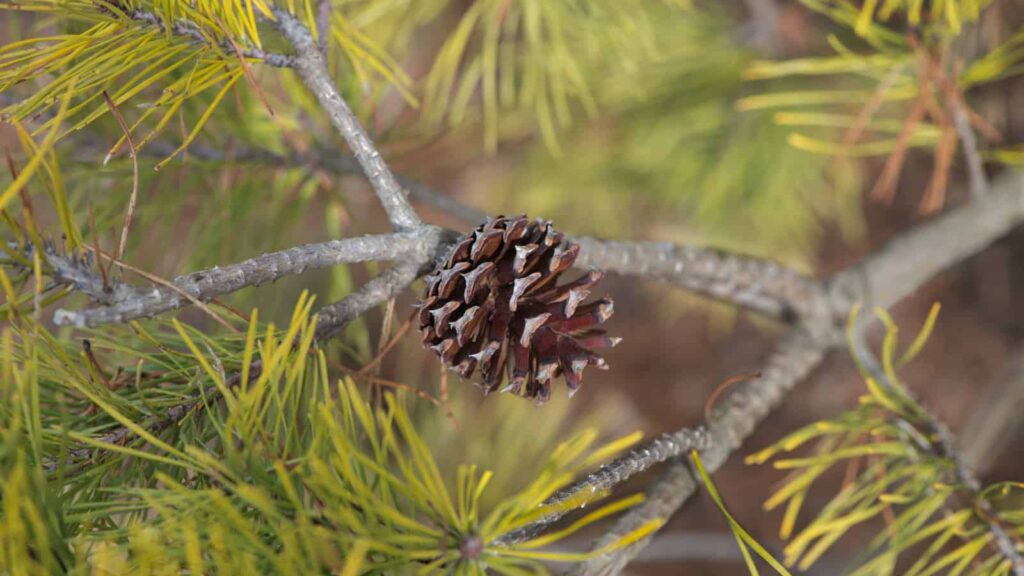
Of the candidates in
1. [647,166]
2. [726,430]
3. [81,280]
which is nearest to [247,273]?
[81,280]

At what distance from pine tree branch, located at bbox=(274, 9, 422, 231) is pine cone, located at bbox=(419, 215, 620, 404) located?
3cm

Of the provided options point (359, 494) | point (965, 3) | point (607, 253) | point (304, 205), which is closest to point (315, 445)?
point (359, 494)

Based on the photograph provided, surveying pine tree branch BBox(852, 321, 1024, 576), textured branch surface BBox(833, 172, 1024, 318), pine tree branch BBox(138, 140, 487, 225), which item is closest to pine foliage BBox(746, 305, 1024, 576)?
pine tree branch BBox(852, 321, 1024, 576)

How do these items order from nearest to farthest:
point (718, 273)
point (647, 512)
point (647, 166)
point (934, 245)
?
point (647, 512)
point (718, 273)
point (934, 245)
point (647, 166)

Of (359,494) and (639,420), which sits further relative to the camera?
(639,420)

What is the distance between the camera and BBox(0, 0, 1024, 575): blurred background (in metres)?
0.54

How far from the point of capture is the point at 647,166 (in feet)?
3.02

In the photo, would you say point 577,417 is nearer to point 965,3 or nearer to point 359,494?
point 965,3

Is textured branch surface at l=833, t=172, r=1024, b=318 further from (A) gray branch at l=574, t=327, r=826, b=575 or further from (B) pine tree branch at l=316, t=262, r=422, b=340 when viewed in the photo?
(B) pine tree branch at l=316, t=262, r=422, b=340

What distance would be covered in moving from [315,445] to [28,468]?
0.34 ft

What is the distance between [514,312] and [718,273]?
0.18 meters

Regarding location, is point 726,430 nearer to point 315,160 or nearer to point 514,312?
point 514,312

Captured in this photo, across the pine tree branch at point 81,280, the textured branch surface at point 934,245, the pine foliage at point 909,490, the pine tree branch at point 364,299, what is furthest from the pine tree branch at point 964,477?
the pine tree branch at point 81,280

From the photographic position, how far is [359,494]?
27 centimetres
